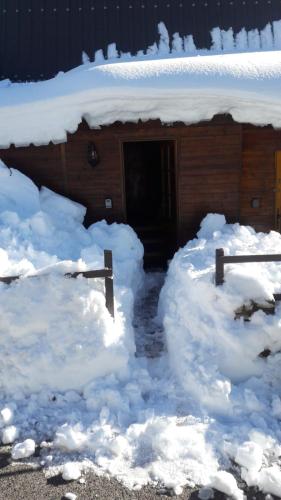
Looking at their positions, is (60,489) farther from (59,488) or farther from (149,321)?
(149,321)

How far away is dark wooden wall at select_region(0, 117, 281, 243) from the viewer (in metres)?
8.84

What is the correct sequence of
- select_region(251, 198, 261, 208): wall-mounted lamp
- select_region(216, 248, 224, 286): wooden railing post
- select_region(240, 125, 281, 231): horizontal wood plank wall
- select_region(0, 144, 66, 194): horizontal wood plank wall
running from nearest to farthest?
select_region(216, 248, 224, 286): wooden railing post < select_region(0, 144, 66, 194): horizontal wood plank wall < select_region(240, 125, 281, 231): horizontal wood plank wall < select_region(251, 198, 261, 208): wall-mounted lamp

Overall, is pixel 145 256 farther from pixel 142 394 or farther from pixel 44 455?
pixel 44 455

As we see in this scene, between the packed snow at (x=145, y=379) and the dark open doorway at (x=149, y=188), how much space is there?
3744mm

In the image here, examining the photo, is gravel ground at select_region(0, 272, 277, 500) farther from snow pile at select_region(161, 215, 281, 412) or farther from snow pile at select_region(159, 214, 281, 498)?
snow pile at select_region(161, 215, 281, 412)

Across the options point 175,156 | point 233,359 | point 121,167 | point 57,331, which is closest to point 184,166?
point 175,156

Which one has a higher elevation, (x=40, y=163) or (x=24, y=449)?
(x=40, y=163)

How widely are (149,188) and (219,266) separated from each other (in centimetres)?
878

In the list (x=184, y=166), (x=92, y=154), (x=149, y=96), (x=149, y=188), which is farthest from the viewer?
(x=149, y=188)

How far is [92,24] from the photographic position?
32.0 feet

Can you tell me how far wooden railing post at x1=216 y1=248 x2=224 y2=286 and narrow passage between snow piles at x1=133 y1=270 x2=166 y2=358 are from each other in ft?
4.33

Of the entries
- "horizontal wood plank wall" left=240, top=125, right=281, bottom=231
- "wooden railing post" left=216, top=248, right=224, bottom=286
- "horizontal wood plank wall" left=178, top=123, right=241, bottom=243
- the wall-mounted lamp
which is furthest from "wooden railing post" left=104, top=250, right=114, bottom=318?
the wall-mounted lamp

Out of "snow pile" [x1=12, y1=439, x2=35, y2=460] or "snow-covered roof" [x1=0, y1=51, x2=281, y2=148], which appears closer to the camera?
"snow pile" [x1=12, y1=439, x2=35, y2=460]

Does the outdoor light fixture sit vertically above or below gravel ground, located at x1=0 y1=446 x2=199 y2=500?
above
